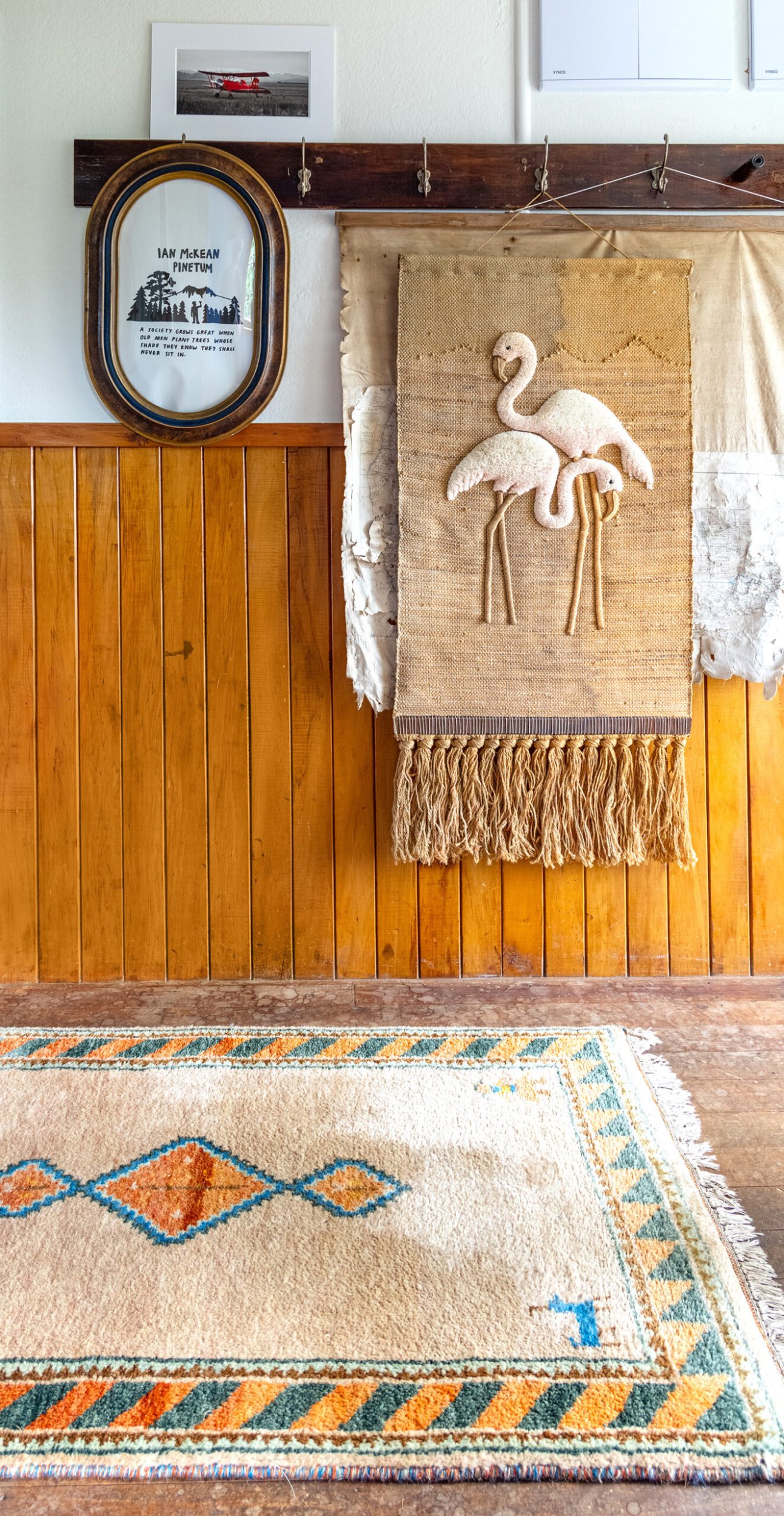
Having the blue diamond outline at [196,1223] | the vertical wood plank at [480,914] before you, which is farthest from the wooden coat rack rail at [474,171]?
the blue diamond outline at [196,1223]

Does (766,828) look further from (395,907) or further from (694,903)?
(395,907)

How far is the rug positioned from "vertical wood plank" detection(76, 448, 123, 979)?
406 mm

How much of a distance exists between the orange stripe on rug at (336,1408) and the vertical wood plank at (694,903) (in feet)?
4.06

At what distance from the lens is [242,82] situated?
1.79m

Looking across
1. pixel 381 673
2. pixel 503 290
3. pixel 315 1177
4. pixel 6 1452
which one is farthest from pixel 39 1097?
pixel 503 290

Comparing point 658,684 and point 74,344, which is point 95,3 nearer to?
point 74,344

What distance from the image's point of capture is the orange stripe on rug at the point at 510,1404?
32.6 inches

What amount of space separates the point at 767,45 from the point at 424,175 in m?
0.78

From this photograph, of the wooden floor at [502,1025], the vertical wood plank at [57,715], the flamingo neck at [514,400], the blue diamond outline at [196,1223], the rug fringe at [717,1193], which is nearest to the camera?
the wooden floor at [502,1025]

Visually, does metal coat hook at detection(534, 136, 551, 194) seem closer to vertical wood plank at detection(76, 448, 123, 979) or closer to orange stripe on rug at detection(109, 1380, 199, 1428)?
vertical wood plank at detection(76, 448, 123, 979)

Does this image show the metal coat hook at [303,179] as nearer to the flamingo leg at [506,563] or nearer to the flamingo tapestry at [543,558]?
the flamingo tapestry at [543,558]

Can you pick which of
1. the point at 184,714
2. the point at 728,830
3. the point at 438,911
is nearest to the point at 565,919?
the point at 438,911

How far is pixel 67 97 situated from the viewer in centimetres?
181

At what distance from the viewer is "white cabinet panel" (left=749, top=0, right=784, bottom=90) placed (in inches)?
70.8
